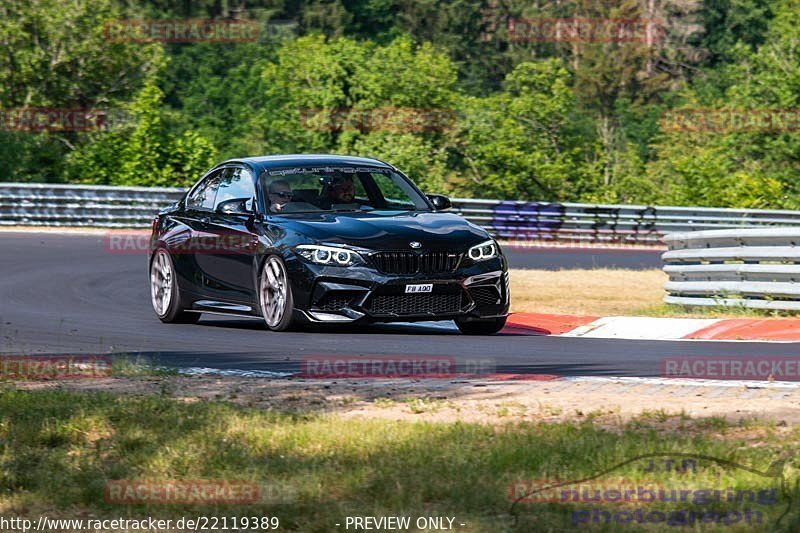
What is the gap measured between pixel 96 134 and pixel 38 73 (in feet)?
7.73

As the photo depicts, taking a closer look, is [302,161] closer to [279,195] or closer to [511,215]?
[279,195]

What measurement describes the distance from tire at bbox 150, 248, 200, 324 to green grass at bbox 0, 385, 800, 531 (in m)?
6.29

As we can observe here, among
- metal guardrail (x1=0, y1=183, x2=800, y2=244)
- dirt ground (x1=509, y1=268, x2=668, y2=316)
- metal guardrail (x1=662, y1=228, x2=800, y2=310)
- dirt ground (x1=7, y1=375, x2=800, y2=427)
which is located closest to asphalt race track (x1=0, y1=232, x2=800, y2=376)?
dirt ground (x1=7, y1=375, x2=800, y2=427)

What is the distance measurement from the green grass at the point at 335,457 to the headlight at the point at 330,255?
4.22m

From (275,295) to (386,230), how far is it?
3.86 ft

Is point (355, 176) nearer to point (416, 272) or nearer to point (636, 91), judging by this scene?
point (416, 272)

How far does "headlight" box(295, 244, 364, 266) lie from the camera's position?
40.6ft

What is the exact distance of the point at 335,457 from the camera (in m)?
6.74

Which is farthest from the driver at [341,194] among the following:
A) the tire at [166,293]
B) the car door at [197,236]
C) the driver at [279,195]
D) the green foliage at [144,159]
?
the green foliage at [144,159]

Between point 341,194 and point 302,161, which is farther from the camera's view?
point 302,161

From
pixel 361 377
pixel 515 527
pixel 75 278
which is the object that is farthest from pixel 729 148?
pixel 515 527

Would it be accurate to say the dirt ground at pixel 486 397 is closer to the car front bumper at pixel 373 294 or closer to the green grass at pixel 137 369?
the green grass at pixel 137 369

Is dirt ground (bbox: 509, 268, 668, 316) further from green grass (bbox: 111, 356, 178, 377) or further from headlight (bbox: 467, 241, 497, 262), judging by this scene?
green grass (bbox: 111, 356, 178, 377)

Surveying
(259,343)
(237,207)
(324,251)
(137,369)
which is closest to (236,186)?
(237,207)
